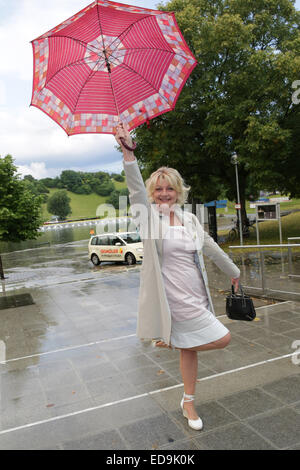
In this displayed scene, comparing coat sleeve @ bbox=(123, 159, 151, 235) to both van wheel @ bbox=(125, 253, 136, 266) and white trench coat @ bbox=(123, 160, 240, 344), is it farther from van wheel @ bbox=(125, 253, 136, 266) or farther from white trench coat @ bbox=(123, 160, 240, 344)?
van wheel @ bbox=(125, 253, 136, 266)

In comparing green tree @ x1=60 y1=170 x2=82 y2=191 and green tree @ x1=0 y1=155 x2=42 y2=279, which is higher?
green tree @ x1=60 y1=170 x2=82 y2=191

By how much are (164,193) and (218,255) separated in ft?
2.51

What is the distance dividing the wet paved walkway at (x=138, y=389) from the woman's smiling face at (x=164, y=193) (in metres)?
1.90

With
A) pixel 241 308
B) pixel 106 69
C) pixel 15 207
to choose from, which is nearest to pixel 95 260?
pixel 15 207

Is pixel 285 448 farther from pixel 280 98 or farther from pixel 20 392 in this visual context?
pixel 280 98

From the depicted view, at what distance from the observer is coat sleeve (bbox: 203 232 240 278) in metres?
3.29

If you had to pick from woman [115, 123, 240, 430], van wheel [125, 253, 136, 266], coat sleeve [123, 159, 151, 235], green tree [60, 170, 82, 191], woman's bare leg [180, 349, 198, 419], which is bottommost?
van wheel [125, 253, 136, 266]

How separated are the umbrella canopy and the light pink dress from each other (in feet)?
3.93

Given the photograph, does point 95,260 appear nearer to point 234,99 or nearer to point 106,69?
point 234,99

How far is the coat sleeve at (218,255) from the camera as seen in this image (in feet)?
10.8

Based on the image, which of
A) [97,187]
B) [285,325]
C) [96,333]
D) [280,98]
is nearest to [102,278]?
[96,333]

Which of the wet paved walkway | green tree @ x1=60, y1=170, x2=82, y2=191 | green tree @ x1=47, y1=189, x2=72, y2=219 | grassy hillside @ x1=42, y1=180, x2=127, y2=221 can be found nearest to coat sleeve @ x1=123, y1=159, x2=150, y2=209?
the wet paved walkway

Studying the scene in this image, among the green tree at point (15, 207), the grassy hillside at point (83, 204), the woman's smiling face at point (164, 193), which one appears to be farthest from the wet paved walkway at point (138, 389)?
the grassy hillside at point (83, 204)
